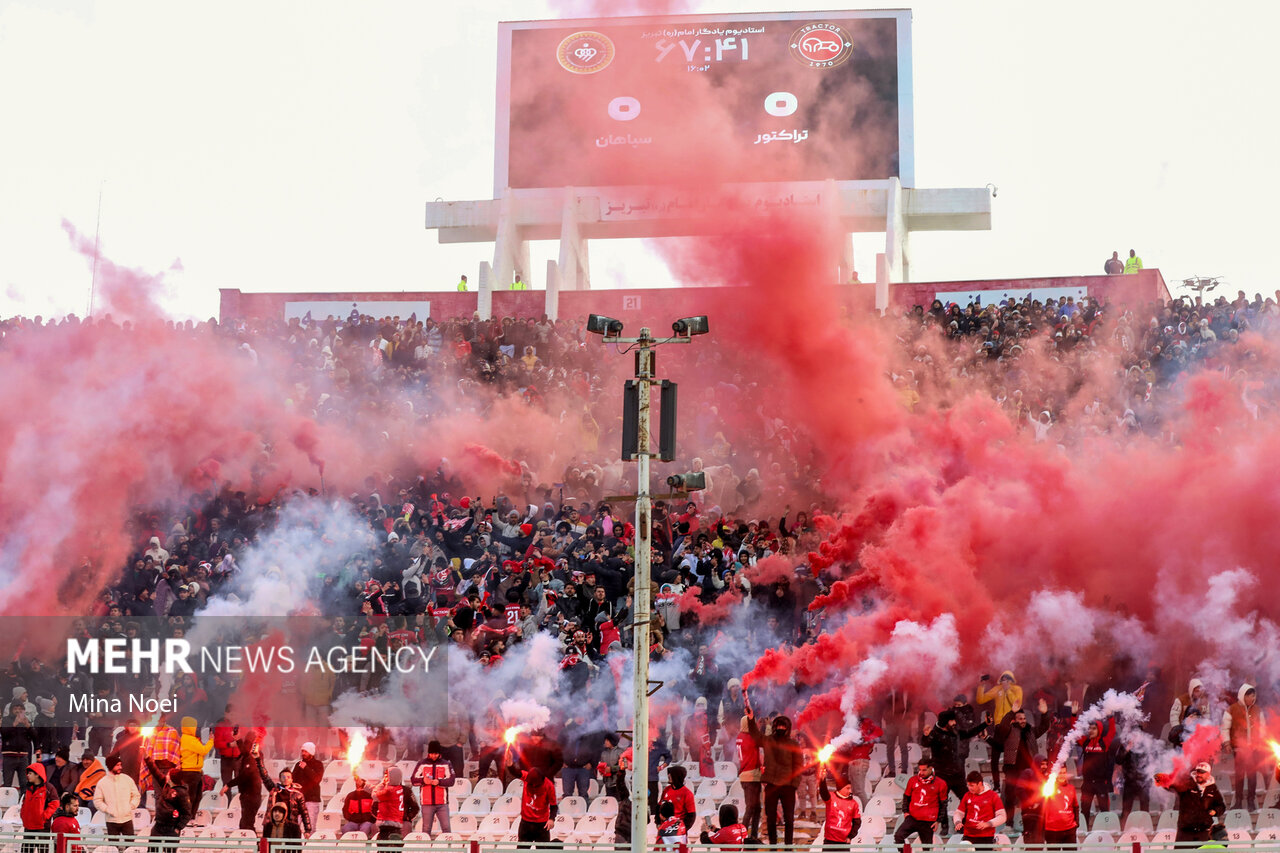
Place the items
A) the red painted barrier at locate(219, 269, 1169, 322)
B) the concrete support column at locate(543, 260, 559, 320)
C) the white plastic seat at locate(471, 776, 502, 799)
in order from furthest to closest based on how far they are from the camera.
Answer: the concrete support column at locate(543, 260, 559, 320) → the red painted barrier at locate(219, 269, 1169, 322) → the white plastic seat at locate(471, 776, 502, 799)

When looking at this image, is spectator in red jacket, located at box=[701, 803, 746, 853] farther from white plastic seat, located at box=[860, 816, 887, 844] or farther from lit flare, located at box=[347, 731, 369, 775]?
lit flare, located at box=[347, 731, 369, 775]

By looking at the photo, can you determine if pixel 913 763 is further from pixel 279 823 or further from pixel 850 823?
pixel 279 823

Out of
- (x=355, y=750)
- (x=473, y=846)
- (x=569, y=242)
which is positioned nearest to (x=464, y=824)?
(x=355, y=750)

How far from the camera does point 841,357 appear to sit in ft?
96.3

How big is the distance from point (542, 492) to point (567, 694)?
8406mm

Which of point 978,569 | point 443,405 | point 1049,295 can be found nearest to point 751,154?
point 1049,295

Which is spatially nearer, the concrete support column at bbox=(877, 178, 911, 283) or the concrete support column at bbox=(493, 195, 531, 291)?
the concrete support column at bbox=(877, 178, 911, 283)

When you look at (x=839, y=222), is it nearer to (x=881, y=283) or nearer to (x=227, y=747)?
(x=881, y=283)

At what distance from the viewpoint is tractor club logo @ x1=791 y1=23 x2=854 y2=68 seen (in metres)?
36.9

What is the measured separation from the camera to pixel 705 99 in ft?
123

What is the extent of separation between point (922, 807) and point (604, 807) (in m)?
3.90

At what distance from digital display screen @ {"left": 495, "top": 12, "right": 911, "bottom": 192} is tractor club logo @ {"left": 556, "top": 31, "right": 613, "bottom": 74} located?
0.02 metres

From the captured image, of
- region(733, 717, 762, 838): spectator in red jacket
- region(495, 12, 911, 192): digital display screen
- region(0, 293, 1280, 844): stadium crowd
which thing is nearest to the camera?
region(0, 293, 1280, 844): stadium crowd

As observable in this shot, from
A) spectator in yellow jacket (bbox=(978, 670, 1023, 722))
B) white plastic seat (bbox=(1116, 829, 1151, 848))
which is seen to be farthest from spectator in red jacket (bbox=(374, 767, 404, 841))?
white plastic seat (bbox=(1116, 829, 1151, 848))
